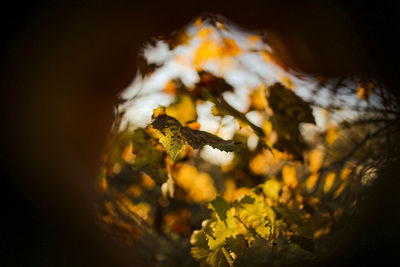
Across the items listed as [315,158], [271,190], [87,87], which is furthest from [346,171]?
[87,87]

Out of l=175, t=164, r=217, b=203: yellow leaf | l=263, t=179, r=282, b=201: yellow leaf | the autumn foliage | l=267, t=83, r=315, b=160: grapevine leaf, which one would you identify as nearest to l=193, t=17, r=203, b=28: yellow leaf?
the autumn foliage

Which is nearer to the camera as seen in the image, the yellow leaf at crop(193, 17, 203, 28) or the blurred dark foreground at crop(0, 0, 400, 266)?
the blurred dark foreground at crop(0, 0, 400, 266)

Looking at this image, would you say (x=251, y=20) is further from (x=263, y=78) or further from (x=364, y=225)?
(x=364, y=225)

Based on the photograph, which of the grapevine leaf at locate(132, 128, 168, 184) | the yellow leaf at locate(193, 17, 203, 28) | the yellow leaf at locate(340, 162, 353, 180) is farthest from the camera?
the yellow leaf at locate(340, 162, 353, 180)

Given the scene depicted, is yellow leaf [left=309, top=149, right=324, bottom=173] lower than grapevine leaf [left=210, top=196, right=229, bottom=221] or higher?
higher

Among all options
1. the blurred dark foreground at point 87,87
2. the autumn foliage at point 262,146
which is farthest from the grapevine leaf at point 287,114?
the blurred dark foreground at point 87,87

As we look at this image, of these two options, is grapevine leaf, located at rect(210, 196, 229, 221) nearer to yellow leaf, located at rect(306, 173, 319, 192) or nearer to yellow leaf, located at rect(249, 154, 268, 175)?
yellow leaf, located at rect(249, 154, 268, 175)

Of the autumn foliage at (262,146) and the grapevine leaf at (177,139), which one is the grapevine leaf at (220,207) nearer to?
the autumn foliage at (262,146)

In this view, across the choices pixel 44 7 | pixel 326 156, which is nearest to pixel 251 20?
pixel 44 7

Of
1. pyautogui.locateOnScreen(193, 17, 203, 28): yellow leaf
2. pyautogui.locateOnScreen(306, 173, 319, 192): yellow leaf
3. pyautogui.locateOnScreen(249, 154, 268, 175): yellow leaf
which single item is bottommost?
pyautogui.locateOnScreen(306, 173, 319, 192): yellow leaf
